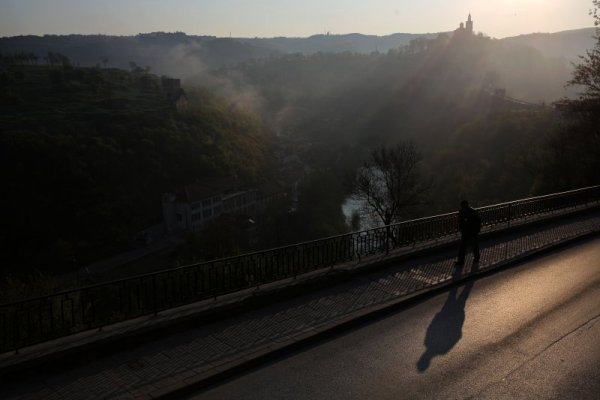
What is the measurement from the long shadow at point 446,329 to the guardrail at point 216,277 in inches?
111

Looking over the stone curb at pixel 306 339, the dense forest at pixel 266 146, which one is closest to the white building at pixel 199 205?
the dense forest at pixel 266 146

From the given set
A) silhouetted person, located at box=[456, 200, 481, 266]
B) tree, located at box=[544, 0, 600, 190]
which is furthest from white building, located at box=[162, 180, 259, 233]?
silhouetted person, located at box=[456, 200, 481, 266]

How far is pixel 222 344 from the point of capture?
24.8 feet

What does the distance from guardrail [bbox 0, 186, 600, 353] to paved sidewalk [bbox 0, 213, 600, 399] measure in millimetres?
818

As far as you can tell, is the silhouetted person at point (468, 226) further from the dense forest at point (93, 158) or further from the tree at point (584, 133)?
the dense forest at point (93, 158)

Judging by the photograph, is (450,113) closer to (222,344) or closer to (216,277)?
(216,277)

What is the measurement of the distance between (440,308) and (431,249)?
11.7ft

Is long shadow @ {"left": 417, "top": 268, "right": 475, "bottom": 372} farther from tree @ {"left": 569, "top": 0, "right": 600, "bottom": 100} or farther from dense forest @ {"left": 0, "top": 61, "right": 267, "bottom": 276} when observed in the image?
dense forest @ {"left": 0, "top": 61, "right": 267, "bottom": 276}

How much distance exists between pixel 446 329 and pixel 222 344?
3.64 m

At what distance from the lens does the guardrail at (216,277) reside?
7.88 meters

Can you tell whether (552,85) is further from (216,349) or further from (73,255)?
(216,349)

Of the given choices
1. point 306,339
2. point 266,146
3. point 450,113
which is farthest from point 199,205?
point 450,113

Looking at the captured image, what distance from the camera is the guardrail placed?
7.88m

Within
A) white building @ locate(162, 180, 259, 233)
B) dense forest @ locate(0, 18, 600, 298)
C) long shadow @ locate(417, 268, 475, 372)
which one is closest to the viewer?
long shadow @ locate(417, 268, 475, 372)
